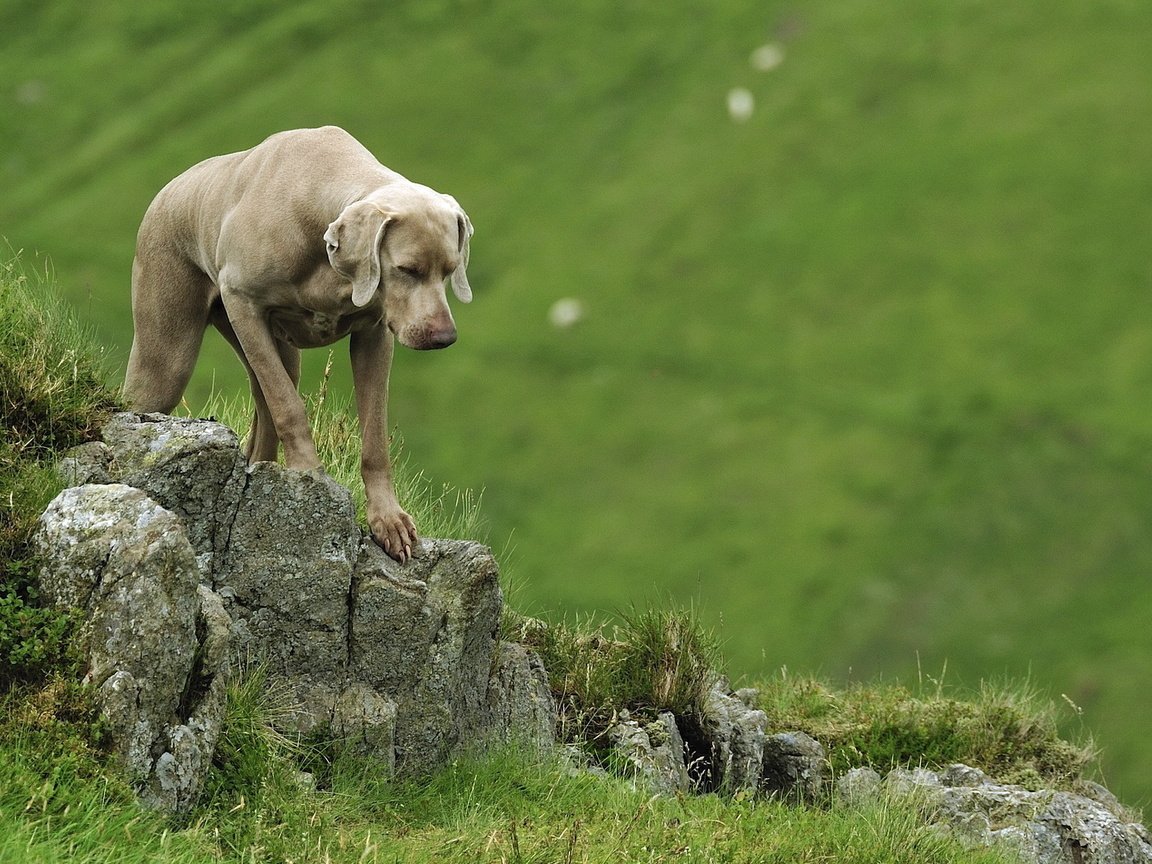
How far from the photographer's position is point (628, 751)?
32.8ft

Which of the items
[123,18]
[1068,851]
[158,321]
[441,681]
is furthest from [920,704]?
[123,18]

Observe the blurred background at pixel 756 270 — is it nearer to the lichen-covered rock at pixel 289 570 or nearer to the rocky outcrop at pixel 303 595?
the rocky outcrop at pixel 303 595

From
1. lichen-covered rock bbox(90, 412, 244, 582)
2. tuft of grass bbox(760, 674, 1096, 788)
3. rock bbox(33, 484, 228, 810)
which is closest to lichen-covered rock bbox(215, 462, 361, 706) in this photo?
lichen-covered rock bbox(90, 412, 244, 582)

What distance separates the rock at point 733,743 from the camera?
10633 mm

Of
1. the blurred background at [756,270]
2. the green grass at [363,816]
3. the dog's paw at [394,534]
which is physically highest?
the blurred background at [756,270]

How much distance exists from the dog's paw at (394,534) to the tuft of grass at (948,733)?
14.8 feet

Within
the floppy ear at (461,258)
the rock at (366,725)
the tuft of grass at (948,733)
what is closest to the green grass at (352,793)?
the rock at (366,725)

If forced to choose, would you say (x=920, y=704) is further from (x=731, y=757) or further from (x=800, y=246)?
(x=800, y=246)

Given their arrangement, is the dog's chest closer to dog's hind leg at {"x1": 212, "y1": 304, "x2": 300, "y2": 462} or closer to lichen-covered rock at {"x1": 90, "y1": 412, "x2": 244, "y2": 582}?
dog's hind leg at {"x1": 212, "y1": 304, "x2": 300, "y2": 462}

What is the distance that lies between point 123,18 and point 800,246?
26.2m

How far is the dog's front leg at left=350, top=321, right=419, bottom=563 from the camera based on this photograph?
358 inches

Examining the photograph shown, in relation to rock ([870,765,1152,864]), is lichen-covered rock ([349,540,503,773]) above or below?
above

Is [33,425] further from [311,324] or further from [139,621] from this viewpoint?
[139,621]

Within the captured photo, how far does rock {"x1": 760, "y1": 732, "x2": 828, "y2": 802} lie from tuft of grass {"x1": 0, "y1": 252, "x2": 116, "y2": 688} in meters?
5.80
